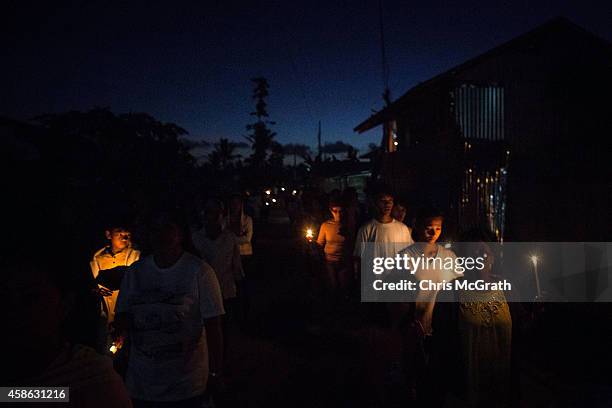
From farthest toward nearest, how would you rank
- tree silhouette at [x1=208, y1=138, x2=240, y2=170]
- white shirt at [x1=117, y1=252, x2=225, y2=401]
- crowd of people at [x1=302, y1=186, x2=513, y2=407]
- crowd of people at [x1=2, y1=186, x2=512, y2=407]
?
tree silhouette at [x1=208, y1=138, x2=240, y2=170]
crowd of people at [x1=302, y1=186, x2=513, y2=407]
white shirt at [x1=117, y1=252, x2=225, y2=401]
crowd of people at [x1=2, y1=186, x2=512, y2=407]

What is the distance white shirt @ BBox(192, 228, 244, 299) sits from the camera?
5.33 metres

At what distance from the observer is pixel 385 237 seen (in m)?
6.02

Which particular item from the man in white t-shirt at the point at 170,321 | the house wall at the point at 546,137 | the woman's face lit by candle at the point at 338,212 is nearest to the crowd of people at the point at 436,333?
the woman's face lit by candle at the point at 338,212

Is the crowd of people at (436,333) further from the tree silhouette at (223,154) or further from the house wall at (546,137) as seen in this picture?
the tree silhouette at (223,154)

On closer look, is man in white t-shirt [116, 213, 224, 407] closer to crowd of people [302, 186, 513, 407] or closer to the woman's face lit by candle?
crowd of people [302, 186, 513, 407]

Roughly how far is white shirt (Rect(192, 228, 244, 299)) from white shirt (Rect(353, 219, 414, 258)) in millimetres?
1927

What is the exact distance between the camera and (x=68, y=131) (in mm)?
8055

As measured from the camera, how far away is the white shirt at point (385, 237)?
6.01 m

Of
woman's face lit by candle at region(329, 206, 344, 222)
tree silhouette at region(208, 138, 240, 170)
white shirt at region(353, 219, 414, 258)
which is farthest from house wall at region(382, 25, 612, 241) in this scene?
tree silhouette at region(208, 138, 240, 170)

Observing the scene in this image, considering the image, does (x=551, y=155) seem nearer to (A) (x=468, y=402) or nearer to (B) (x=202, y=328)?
(A) (x=468, y=402)

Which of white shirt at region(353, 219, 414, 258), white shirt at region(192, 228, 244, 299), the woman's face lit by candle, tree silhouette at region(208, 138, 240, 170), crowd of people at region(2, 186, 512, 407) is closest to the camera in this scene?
crowd of people at region(2, 186, 512, 407)

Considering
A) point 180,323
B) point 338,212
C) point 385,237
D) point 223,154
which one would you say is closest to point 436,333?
point 180,323

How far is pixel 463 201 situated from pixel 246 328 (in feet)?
17.7

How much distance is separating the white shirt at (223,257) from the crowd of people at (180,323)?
0.04 ft
